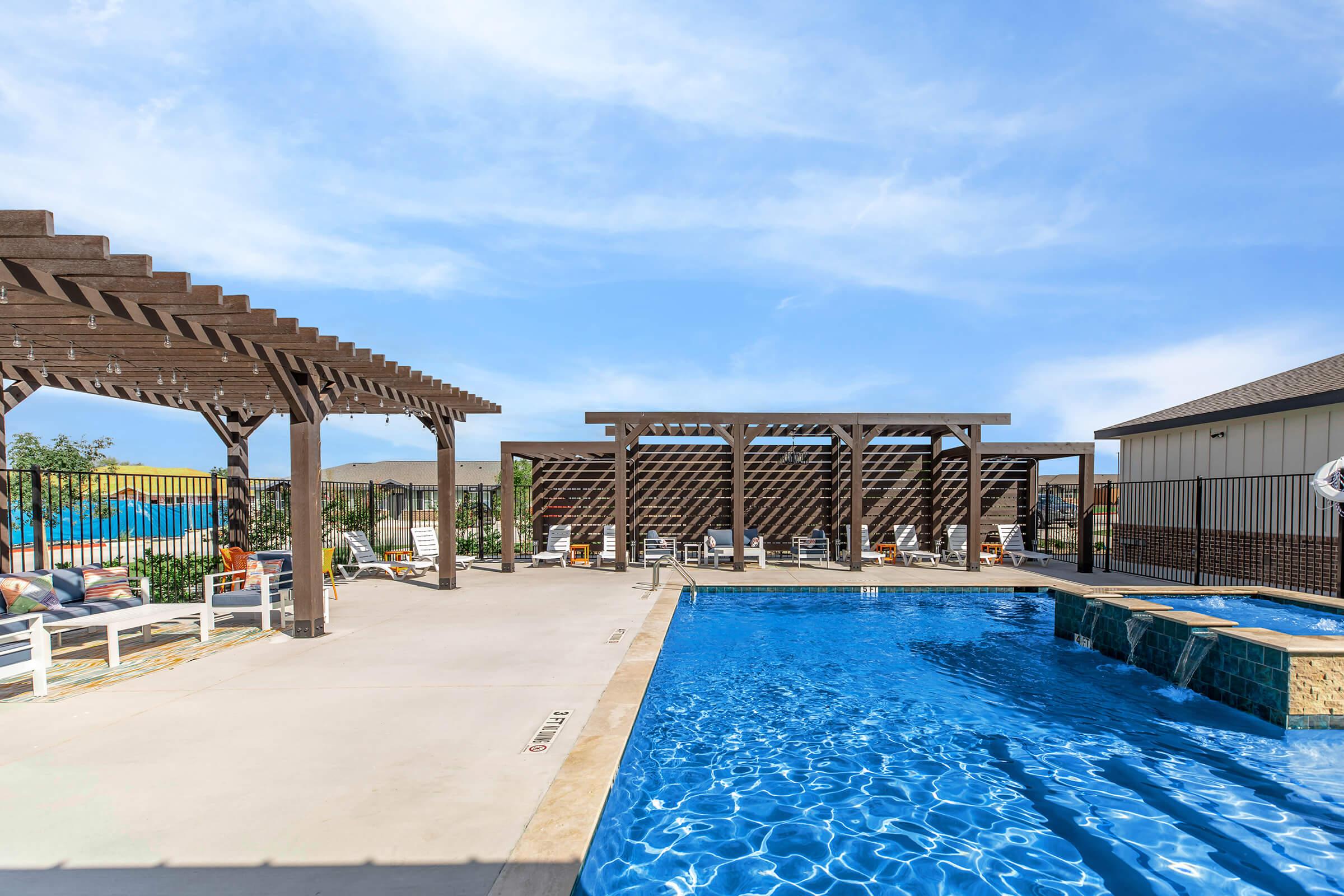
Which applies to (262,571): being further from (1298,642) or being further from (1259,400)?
(1259,400)

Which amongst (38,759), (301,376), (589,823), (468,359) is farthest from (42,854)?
(468,359)

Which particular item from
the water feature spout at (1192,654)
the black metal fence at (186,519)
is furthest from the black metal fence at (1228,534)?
the black metal fence at (186,519)

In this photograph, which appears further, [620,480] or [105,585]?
[620,480]

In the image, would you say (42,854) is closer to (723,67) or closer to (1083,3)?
(723,67)

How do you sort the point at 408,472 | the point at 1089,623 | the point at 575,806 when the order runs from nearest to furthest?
the point at 575,806
the point at 1089,623
the point at 408,472

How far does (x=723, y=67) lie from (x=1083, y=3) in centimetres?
495

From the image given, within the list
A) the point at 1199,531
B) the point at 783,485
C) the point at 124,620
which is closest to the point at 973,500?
the point at 1199,531

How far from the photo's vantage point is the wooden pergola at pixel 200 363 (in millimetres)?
4453

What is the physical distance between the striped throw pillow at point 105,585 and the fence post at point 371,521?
556 cm

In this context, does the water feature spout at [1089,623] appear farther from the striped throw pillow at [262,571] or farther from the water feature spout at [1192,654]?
the striped throw pillow at [262,571]

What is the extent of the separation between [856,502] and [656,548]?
4113mm

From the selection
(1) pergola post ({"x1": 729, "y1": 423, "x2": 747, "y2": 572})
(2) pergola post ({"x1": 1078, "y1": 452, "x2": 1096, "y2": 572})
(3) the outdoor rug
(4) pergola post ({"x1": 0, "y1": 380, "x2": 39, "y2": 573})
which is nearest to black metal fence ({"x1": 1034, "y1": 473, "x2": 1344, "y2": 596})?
(2) pergola post ({"x1": 1078, "y1": 452, "x2": 1096, "y2": 572})

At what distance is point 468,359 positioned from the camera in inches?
674

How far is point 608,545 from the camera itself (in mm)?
14078
